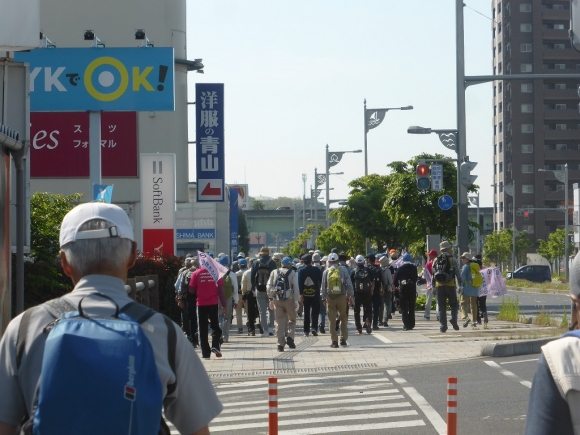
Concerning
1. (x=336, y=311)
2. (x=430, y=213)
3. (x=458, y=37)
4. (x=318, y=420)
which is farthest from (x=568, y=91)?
(x=318, y=420)

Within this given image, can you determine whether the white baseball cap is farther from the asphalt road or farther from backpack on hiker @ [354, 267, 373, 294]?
backpack on hiker @ [354, 267, 373, 294]

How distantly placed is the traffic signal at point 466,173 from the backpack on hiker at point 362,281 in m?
5.21

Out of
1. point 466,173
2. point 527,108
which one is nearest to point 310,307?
point 466,173

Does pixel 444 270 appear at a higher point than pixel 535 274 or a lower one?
higher

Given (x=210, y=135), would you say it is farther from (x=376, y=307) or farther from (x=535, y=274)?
(x=535, y=274)

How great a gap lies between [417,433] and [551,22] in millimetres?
112971

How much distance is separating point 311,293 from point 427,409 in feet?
37.2

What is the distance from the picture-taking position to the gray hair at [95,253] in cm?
344

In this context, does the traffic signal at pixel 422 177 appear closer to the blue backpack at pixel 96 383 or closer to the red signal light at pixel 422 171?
the red signal light at pixel 422 171

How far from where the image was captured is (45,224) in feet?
51.6

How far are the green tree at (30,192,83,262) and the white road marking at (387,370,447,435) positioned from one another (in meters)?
4.99

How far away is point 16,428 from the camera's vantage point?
3.28 meters

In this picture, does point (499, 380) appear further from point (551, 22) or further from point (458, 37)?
point (551, 22)

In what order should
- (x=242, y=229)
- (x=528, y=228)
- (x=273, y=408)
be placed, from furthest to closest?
(x=242, y=229) → (x=528, y=228) → (x=273, y=408)
